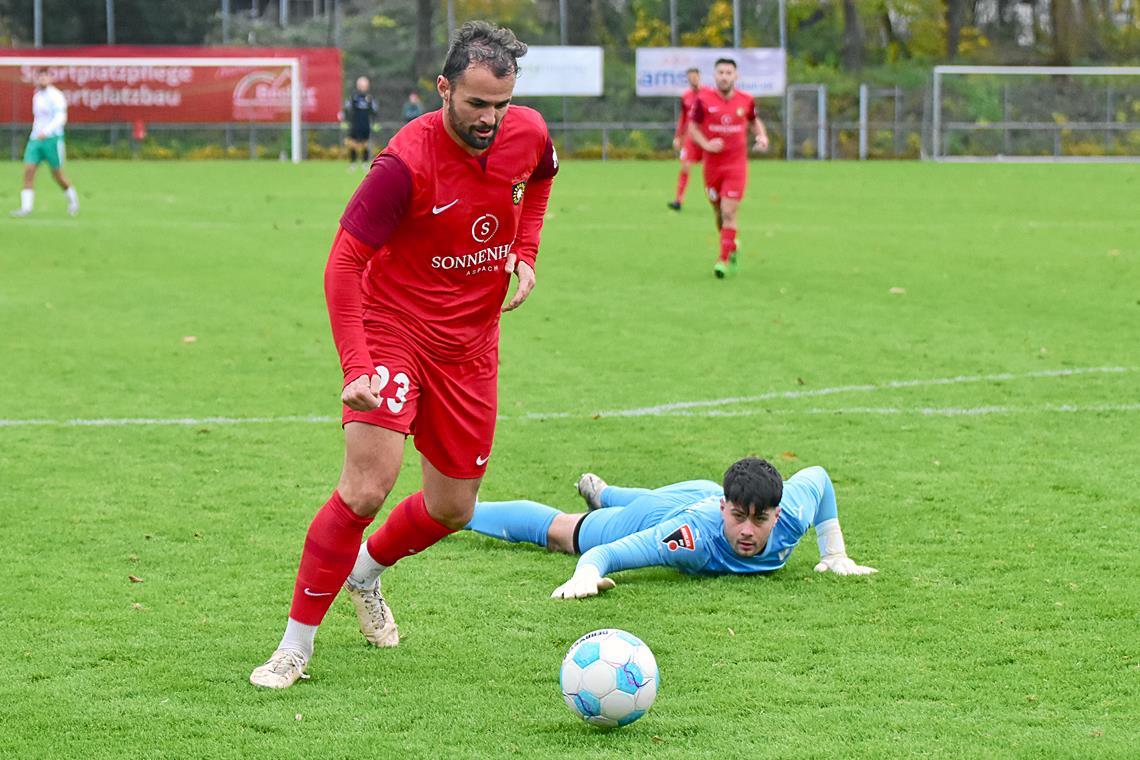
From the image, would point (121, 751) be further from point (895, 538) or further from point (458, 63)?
point (895, 538)

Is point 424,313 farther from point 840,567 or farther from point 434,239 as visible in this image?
point 840,567

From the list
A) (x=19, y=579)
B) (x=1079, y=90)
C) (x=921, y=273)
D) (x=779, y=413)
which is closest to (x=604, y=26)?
(x=1079, y=90)

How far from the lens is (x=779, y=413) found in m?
9.20

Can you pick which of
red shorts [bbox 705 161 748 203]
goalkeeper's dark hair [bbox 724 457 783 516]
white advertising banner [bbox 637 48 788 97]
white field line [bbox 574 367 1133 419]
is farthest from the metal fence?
goalkeeper's dark hair [bbox 724 457 783 516]

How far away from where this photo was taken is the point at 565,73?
4353cm

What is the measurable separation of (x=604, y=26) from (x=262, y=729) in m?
44.4

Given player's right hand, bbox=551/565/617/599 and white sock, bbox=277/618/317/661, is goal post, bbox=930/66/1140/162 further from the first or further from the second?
white sock, bbox=277/618/317/661

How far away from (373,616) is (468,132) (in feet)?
5.52

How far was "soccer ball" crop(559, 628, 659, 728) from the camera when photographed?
429 centimetres

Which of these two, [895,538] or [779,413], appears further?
[779,413]

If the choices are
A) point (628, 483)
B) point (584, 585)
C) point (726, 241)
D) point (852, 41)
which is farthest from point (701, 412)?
point (852, 41)

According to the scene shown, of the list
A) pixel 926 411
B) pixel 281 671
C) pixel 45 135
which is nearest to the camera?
pixel 281 671

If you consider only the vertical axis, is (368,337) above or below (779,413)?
above

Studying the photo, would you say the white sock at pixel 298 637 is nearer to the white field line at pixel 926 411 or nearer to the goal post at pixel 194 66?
the white field line at pixel 926 411
